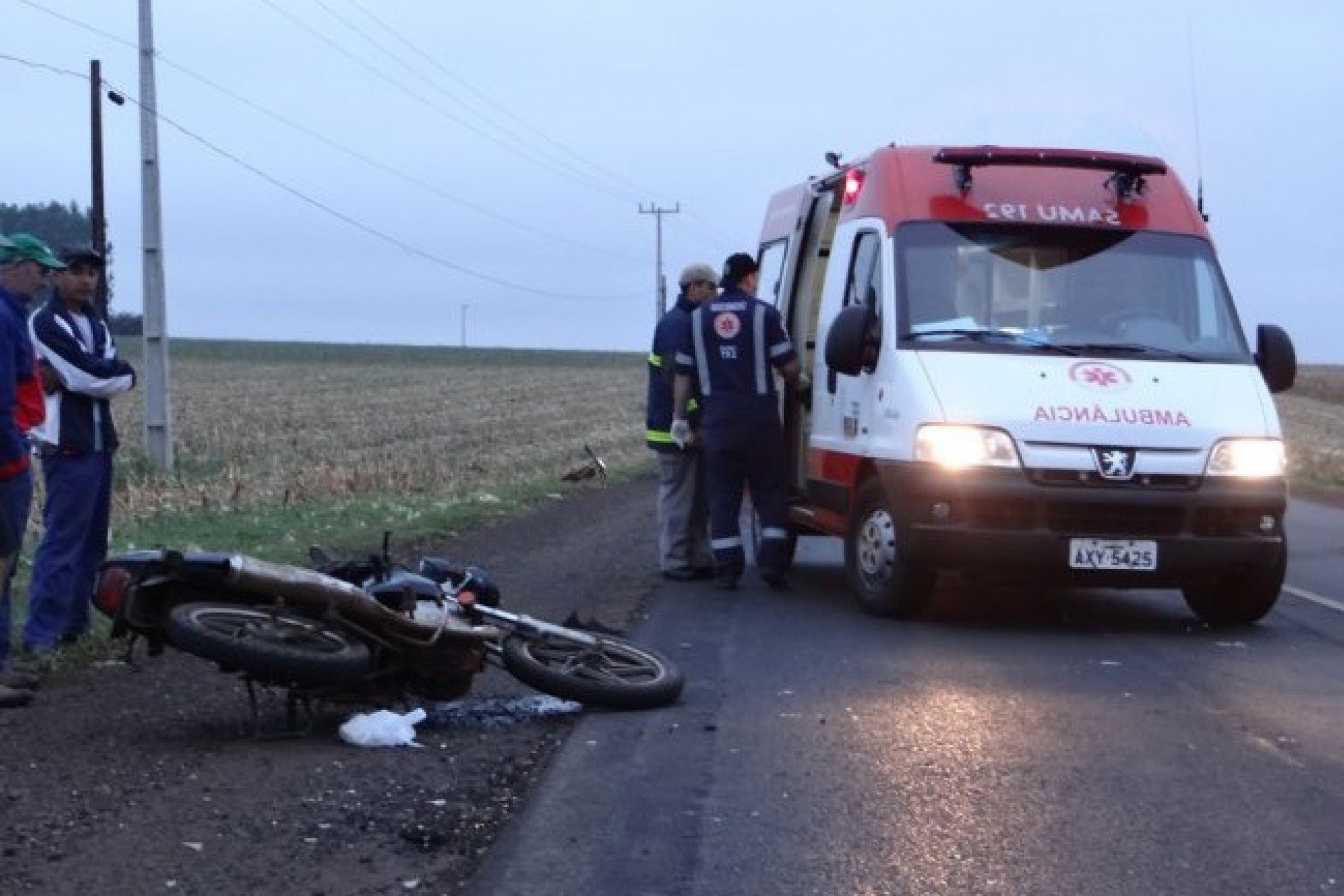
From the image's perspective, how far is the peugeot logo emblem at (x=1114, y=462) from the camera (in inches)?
373

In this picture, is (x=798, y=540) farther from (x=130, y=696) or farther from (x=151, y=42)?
(x=151, y=42)

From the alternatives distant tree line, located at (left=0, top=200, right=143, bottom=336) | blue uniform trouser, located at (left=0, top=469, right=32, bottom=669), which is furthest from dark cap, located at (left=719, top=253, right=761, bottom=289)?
distant tree line, located at (left=0, top=200, right=143, bottom=336)

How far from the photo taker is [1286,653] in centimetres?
953

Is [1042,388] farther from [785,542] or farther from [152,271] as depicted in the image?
[152,271]

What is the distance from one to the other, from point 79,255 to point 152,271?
1545 cm

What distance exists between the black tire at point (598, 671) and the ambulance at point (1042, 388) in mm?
2419

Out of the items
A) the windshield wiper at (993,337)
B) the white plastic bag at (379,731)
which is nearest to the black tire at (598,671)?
the white plastic bag at (379,731)

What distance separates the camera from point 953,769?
654 centimetres

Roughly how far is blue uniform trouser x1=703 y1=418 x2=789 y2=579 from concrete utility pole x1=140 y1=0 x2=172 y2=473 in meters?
12.7

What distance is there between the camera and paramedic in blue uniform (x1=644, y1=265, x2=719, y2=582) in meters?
11.9

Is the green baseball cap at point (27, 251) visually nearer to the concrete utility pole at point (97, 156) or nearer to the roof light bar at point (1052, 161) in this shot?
the roof light bar at point (1052, 161)

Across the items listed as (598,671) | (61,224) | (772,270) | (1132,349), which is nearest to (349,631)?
(598,671)

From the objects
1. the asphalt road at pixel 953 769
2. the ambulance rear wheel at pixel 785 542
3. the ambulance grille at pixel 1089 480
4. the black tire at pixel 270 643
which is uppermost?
the ambulance grille at pixel 1089 480

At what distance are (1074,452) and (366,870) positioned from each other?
529 cm
